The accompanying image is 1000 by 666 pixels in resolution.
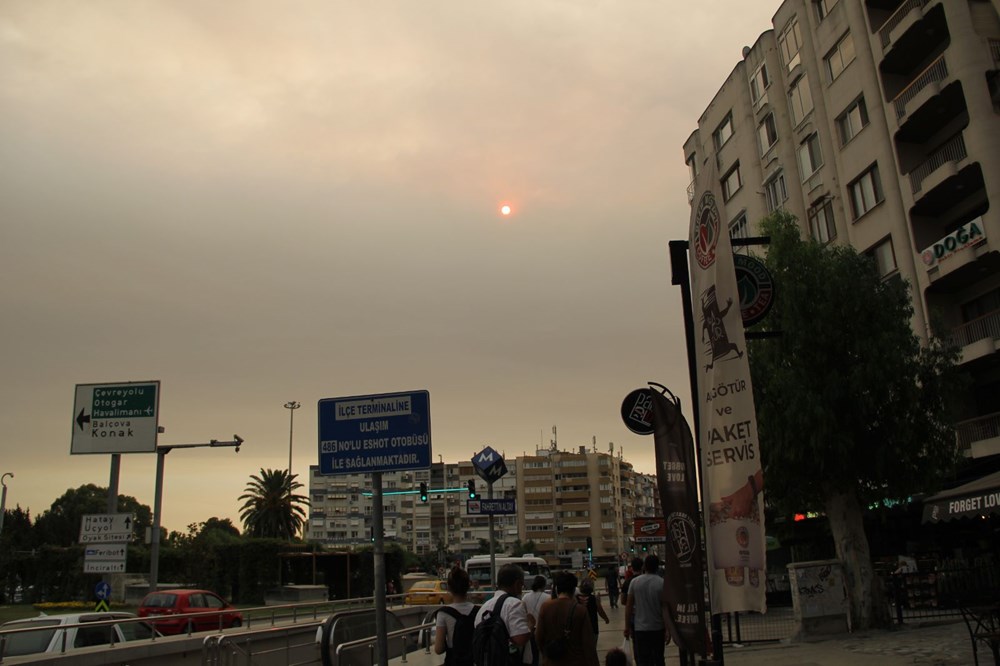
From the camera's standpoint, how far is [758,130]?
130ft

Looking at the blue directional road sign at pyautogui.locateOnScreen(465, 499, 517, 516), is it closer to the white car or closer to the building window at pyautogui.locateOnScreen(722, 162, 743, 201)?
the white car

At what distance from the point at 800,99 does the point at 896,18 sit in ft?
21.3

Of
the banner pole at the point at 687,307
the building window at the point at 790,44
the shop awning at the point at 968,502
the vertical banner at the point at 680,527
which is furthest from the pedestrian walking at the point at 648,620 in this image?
the building window at the point at 790,44

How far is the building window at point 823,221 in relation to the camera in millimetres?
33688

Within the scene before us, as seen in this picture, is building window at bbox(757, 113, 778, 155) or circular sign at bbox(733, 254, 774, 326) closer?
circular sign at bbox(733, 254, 774, 326)

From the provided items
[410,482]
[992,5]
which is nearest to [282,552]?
[992,5]

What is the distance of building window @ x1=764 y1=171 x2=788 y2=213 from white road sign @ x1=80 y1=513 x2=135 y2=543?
96.2ft

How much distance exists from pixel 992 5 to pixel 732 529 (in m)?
30.0

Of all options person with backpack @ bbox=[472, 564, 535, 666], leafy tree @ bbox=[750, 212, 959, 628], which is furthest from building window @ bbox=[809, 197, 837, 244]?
person with backpack @ bbox=[472, 564, 535, 666]

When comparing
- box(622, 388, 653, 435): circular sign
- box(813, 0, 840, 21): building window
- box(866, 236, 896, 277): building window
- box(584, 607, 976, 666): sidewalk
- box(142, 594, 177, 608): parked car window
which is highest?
box(813, 0, 840, 21): building window

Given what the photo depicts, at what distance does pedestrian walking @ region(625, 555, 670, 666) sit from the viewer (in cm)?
949

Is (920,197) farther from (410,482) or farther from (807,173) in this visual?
(410,482)

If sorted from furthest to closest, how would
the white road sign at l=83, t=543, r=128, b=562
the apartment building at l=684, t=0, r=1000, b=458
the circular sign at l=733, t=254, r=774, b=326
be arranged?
the apartment building at l=684, t=0, r=1000, b=458 → the white road sign at l=83, t=543, r=128, b=562 → the circular sign at l=733, t=254, r=774, b=326

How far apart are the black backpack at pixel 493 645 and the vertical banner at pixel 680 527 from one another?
4.55ft
